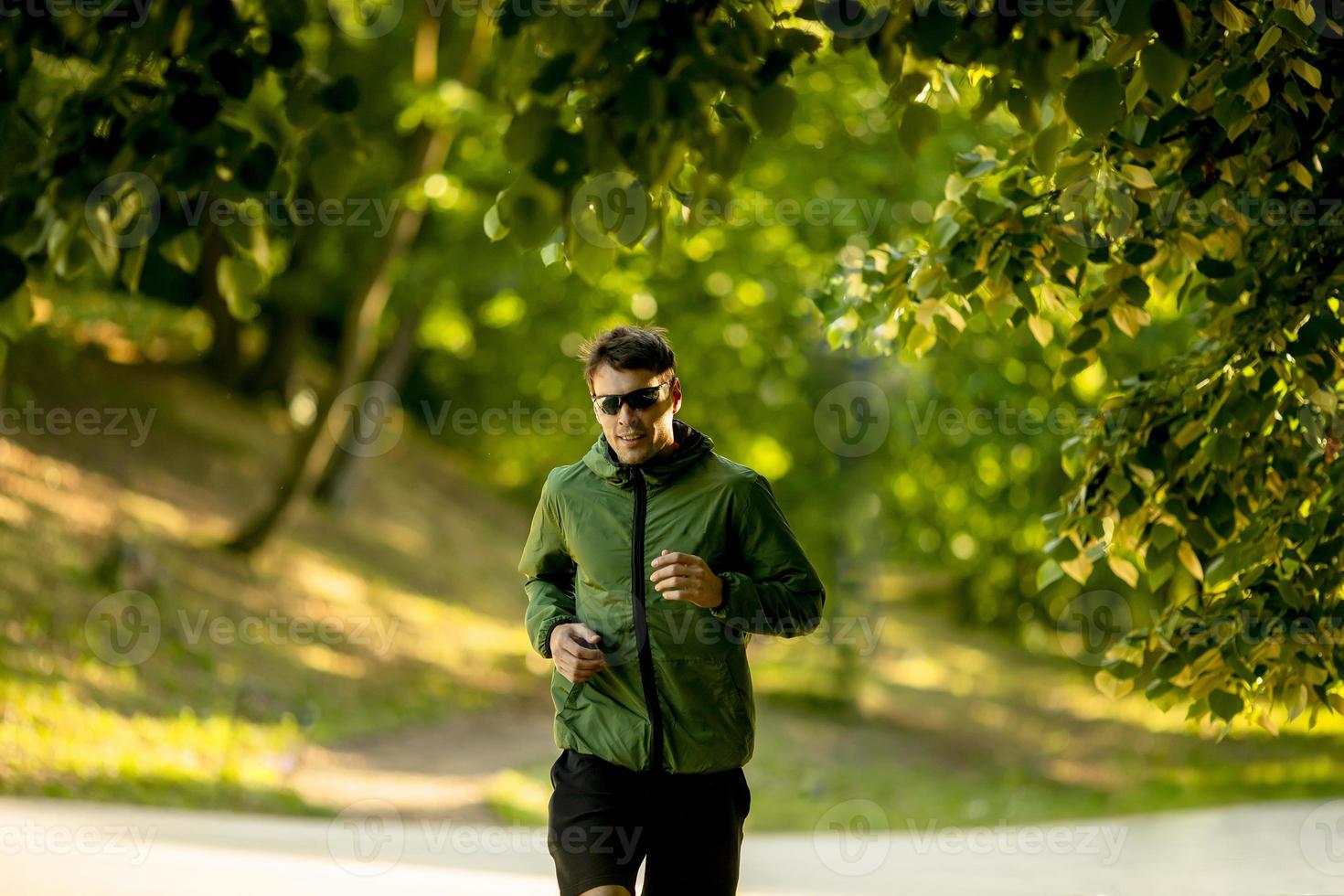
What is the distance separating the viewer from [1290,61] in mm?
3549

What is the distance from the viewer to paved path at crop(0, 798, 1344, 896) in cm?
668

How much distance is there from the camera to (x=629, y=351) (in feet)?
12.0

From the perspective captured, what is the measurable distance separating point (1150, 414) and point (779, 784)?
942cm

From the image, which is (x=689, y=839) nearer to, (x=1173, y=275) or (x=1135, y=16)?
(x=1135, y=16)

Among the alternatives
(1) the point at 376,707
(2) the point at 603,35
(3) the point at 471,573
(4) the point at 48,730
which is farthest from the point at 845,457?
(2) the point at 603,35

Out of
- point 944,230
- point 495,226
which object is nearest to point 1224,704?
point 944,230

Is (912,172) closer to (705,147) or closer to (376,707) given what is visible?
(376,707)
